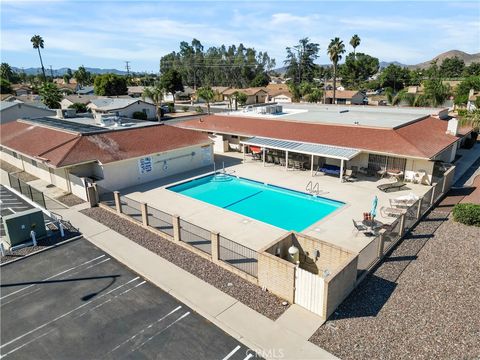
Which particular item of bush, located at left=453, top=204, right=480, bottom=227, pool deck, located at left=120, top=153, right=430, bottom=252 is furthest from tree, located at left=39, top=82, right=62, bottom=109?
bush, located at left=453, top=204, right=480, bottom=227

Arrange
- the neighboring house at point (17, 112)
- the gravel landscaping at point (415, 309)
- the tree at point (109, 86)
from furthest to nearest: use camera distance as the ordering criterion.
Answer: the tree at point (109, 86) < the neighboring house at point (17, 112) < the gravel landscaping at point (415, 309)

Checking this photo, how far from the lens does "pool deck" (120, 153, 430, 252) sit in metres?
17.5

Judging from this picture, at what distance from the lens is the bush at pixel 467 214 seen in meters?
17.5

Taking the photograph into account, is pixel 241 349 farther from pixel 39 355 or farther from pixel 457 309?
pixel 457 309

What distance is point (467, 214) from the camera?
1775 centimetres

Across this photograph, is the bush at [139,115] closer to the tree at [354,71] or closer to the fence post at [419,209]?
the fence post at [419,209]

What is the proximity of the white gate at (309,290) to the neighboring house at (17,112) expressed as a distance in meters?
46.8

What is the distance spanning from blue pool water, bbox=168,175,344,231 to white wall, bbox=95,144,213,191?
266 centimetres

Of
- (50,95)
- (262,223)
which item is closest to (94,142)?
(262,223)

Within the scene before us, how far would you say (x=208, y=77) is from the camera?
137 m

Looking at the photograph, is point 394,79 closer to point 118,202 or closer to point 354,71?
point 354,71

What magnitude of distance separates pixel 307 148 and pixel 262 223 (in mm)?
10977

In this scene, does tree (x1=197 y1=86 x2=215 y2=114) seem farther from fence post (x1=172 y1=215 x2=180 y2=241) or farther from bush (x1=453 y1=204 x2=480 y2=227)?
bush (x1=453 y1=204 x2=480 y2=227)

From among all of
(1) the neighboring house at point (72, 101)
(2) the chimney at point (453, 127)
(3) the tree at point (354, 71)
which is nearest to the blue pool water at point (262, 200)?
(2) the chimney at point (453, 127)
